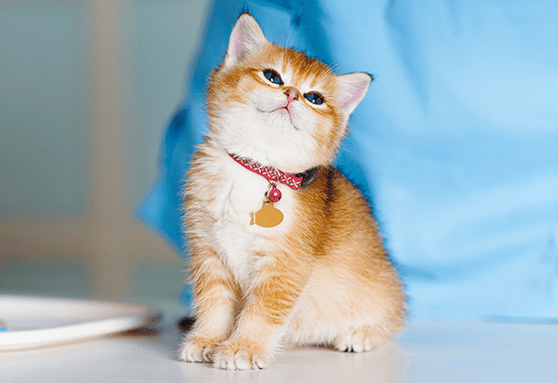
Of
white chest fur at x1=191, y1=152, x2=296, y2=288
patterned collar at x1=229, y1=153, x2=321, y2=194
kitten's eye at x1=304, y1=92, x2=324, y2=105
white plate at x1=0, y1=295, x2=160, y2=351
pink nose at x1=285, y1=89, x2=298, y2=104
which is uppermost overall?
kitten's eye at x1=304, y1=92, x2=324, y2=105

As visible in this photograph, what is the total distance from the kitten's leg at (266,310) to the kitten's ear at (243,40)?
14.2 inches

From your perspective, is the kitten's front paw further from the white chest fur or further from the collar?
the collar

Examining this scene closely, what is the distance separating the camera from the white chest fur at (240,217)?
2.84ft

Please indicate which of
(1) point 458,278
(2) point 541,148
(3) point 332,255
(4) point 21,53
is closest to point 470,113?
(2) point 541,148

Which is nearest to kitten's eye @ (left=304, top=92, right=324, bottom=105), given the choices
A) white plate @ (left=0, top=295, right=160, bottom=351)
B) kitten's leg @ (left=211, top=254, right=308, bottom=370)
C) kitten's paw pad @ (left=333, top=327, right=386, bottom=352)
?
kitten's leg @ (left=211, top=254, right=308, bottom=370)

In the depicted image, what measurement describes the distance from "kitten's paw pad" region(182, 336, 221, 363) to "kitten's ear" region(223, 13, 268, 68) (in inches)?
18.5

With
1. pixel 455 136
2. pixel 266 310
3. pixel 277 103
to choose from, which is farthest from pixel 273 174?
pixel 455 136

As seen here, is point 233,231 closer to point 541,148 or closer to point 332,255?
point 332,255

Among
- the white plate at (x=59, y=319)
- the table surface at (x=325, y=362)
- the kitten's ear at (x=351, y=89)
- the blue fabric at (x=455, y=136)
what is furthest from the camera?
the blue fabric at (x=455, y=136)

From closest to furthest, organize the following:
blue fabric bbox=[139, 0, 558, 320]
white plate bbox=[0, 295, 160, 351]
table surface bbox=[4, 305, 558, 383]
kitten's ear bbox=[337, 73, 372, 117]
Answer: table surface bbox=[4, 305, 558, 383], white plate bbox=[0, 295, 160, 351], kitten's ear bbox=[337, 73, 372, 117], blue fabric bbox=[139, 0, 558, 320]

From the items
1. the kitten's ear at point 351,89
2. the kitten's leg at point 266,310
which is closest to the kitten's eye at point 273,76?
the kitten's ear at point 351,89

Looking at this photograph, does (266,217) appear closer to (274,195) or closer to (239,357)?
(274,195)

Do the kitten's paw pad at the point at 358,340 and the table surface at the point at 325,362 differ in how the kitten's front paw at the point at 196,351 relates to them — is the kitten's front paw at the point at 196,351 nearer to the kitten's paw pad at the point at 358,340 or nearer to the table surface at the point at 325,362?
the table surface at the point at 325,362

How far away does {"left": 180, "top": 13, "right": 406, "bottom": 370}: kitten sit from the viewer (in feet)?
2.84
